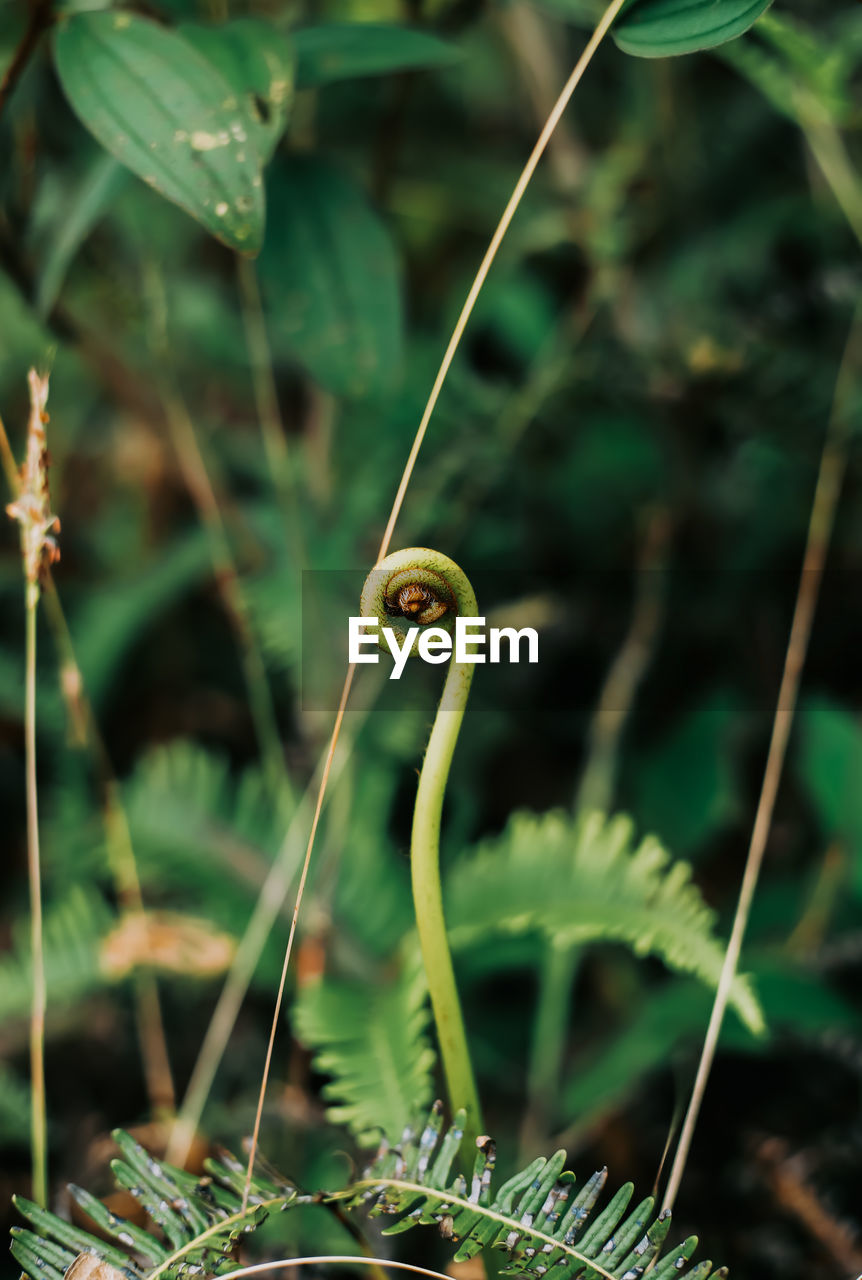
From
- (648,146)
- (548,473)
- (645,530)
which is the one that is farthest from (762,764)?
(648,146)

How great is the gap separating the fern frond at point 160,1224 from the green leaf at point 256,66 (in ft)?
1.97

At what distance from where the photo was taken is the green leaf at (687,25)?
51 centimetres

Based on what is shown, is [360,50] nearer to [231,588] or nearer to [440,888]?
[231,588]

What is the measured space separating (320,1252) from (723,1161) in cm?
37

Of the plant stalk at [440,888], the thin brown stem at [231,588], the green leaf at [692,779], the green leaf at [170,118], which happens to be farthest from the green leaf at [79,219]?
the green leaf at [692,779]

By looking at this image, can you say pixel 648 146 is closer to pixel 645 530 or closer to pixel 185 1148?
Answer: pixel 645 530

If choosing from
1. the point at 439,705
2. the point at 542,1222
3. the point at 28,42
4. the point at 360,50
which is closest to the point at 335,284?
the point at 360,50

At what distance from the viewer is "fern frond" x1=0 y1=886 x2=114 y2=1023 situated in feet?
2.83

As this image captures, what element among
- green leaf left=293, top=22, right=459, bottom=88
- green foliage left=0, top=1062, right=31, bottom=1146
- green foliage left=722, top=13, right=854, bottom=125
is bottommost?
green foliage left=0, top=1062, right=31, bottom=1146

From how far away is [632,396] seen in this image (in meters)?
1.15

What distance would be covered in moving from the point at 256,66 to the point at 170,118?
10 cm

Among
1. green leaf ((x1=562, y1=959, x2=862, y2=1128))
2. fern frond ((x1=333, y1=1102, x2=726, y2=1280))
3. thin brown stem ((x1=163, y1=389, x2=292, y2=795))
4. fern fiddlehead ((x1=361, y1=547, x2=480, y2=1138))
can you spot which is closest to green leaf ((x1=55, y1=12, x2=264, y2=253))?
fern fiddlehead ((x1=361, y1=547, x2=480, y2=1138))

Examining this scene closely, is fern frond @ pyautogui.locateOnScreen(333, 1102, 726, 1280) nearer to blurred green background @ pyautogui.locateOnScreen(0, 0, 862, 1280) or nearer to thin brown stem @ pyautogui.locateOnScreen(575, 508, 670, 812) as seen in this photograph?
blurred green background @ pyautogui.locateOnScreen(0, 0, 862, 1280)

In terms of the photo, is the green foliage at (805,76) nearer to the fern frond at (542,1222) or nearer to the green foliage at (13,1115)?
the fern frond at (542,1222)
